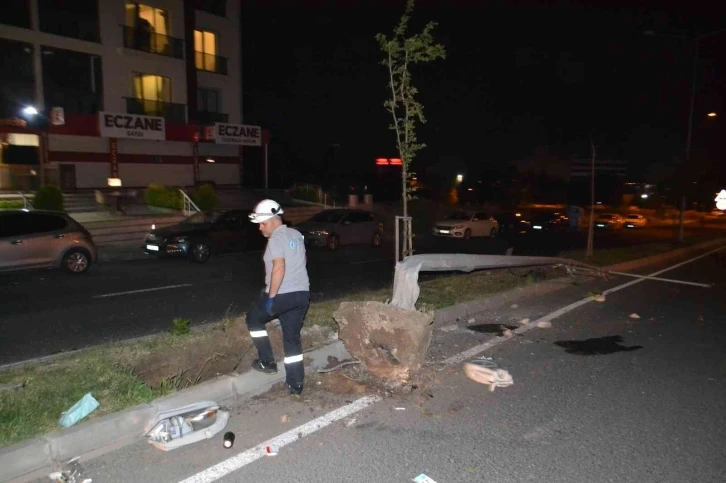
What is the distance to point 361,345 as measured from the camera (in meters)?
6.20

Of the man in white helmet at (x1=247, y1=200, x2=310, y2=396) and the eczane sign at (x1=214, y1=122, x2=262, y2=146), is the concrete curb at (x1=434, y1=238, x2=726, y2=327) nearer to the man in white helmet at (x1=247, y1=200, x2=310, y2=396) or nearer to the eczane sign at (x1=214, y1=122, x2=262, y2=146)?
the man in white helmet at (x1=247, y1=200, x2=310, y2=396)

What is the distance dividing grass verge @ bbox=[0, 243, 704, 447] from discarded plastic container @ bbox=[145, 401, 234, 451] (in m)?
0.35

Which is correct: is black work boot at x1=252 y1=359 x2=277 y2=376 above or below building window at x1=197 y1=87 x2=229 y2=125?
below

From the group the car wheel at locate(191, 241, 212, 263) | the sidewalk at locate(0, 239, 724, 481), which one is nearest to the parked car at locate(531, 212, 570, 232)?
the car wheel at locate(191, 241, 212, 263)

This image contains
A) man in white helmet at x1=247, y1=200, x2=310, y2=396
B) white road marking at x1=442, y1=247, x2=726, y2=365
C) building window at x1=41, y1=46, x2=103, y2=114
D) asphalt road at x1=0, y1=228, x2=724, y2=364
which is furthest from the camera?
building window at x1=41, y1=46, x2=103, y2=114

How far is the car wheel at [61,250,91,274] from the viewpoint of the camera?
1278 cm

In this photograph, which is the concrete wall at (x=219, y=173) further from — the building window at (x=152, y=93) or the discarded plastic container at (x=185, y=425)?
the discarded plastic container at (x=185, y=425)

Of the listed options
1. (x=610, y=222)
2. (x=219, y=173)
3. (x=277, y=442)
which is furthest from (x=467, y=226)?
(x=277, y=442)

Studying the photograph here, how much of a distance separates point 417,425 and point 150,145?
27891 mm

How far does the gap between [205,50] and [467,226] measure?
63.9 feet

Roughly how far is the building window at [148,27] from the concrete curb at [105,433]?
90.3 ft

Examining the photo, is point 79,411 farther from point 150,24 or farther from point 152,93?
point 150,24

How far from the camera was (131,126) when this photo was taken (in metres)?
26.8

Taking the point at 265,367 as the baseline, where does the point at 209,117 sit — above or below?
above
